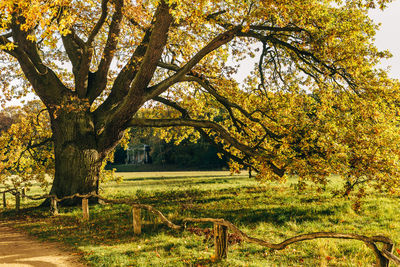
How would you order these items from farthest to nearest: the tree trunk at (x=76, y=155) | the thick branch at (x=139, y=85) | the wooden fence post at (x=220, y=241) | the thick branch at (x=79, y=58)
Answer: the thick branch at (x=79, y=58)
the tree trunk at (x=76, y=155)
the thick branch at (x=139, y=85)
the wooden fence post at (x=220, y=241)

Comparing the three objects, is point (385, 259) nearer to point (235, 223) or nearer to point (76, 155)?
point (235, 223)

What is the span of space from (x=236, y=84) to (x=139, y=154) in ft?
230

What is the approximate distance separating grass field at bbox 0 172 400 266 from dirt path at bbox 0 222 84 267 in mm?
397

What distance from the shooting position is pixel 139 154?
267 feet

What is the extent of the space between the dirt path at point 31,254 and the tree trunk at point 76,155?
3739mm

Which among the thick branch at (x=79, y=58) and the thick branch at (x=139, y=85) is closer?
the thick branch at (x=139, y=85)

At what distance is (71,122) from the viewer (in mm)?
13555

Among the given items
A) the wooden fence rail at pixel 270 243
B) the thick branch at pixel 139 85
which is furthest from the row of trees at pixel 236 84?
the wooden fence rail at pixel 270 243

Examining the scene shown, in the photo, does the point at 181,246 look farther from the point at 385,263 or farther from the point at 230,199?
the point at 230,199

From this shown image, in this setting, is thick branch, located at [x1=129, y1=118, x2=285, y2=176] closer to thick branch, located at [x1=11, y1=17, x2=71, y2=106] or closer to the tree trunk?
the tree trunk

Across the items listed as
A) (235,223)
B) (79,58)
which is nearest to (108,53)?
(79,58)

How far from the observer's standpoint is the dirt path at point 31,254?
6.62 m

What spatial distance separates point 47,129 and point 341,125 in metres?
14.3

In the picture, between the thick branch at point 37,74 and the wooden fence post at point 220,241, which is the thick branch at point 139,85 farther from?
the wooden fence post at point 220,241
